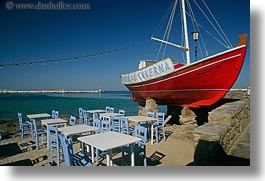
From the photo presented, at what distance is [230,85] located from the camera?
4.27m

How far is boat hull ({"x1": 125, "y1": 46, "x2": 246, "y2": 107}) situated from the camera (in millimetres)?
4148

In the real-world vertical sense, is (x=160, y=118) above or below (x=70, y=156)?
above

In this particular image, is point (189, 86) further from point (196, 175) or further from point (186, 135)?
point (196, 175)

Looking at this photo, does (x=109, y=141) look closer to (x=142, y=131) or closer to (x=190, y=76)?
(x=142, y=131)

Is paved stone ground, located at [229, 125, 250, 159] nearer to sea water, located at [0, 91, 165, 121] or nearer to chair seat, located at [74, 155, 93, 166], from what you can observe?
chair seat, located at [74, 155, 93, 166]

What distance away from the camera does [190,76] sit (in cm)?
468

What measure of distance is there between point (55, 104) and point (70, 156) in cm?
694

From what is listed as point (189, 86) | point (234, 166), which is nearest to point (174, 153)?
point (234, 166)

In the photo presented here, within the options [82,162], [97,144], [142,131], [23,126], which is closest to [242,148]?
[142,131]

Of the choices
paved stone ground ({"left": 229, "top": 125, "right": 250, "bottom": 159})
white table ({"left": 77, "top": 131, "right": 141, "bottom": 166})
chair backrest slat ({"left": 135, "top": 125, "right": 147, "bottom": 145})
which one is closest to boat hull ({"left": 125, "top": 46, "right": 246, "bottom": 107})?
paved stone ground ({"left": 229, "top": 125, "right": 250, "bottom": 159})

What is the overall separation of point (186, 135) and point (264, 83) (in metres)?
2.08

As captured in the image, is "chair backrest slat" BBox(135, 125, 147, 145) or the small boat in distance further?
the small boat in distance

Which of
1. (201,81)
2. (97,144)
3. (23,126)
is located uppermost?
(201,81)

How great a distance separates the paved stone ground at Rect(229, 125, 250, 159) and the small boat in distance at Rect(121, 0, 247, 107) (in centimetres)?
117
